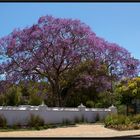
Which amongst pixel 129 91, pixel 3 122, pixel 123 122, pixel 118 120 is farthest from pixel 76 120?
pixel 129 91

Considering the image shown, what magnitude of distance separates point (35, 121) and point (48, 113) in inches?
107

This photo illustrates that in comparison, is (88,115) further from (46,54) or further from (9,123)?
(9,123)

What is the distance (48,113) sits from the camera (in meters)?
32.7

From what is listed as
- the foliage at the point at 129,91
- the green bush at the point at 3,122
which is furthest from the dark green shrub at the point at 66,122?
the foliage at the point at 129,91

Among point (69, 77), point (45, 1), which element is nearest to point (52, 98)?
point (69, 77)

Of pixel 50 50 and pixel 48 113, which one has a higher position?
pixel 50 50

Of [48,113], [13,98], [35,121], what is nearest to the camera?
[35,121]

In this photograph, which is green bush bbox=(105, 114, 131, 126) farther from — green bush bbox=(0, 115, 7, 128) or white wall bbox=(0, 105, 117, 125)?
green bush bbox=(0, 115, 7, 128)

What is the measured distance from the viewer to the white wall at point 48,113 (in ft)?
98.2

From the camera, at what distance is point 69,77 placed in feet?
130

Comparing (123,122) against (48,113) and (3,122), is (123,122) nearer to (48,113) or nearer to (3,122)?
(48,113)

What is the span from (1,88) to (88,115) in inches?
325

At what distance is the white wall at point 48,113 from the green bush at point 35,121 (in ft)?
1.70

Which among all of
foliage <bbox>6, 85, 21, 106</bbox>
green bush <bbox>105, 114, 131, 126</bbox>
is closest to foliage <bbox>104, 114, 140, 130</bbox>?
green bush <bbox>105, 114, 131, 126</bbox>
